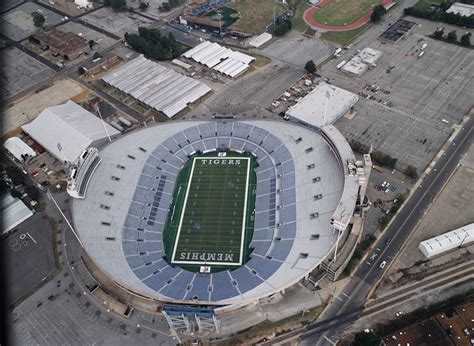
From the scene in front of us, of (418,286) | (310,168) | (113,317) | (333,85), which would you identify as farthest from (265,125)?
(113,317)

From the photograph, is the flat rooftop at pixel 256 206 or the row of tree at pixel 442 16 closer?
the flat rooftop at pixel 256 206

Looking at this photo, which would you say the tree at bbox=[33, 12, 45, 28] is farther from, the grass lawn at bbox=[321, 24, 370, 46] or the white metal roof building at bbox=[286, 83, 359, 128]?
the white metal roof building at bbox=[286, 83, 359, 128]


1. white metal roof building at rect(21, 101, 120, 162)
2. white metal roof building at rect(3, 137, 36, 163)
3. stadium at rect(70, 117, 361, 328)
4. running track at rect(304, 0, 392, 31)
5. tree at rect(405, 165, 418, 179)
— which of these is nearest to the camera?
stadium at rect(70, 117, 361, 328)

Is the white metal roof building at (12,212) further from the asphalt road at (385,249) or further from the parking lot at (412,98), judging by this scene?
the parking lot at (412,98)

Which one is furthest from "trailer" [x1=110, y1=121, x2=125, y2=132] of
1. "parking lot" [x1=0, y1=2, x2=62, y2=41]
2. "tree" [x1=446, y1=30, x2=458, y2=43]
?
"tree" [x1=446, y1=30, x2=458, y2=43]

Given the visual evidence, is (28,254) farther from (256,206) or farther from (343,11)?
(343,11)

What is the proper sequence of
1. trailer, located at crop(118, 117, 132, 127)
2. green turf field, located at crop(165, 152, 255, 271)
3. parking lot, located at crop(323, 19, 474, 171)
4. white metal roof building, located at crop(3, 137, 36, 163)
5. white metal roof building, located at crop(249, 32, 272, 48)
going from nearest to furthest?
green turf field, located at crop(165, 152, 255, 271)
parking lot, located at crop(323, 19, 474, 171)
white metal roof building, located at crop(3, 137, 36, 163)
trailer, located at crop(118, 117, 132, 127)
white metal roof building, located at crop(249, 32, 272, 48)

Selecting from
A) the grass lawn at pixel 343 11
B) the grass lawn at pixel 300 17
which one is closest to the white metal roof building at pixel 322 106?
the grass lawn at pixel 300 17
